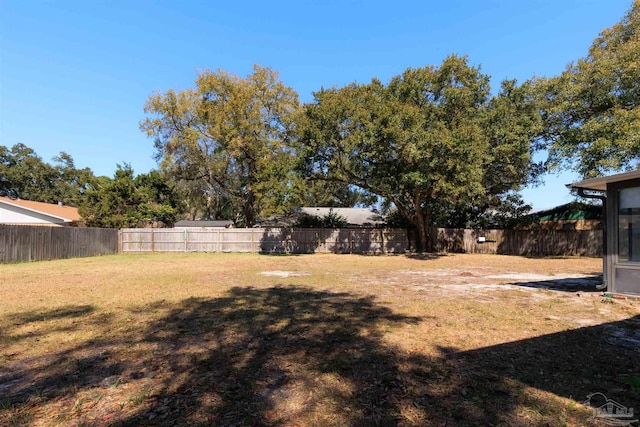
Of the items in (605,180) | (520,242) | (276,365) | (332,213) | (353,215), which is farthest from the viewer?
(353,215)

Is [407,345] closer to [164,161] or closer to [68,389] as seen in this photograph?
[68,389]

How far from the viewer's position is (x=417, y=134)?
15.8 metres

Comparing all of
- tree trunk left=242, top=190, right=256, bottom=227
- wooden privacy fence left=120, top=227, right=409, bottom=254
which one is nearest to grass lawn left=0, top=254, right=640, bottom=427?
wooden privacy fence left=120, top=227, right=409, bottom=254

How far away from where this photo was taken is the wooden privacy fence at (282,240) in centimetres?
2281

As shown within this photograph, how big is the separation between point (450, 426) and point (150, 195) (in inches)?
1152

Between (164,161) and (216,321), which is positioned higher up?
(164,161)

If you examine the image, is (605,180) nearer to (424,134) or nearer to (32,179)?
(424,134)

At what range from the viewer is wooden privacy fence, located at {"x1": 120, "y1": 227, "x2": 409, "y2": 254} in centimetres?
2281

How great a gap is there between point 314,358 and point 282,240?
1988cm

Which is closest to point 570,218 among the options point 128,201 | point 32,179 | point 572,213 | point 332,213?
point 572,213

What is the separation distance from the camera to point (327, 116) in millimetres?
17359

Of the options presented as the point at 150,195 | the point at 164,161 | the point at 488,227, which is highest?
the point at 164,161

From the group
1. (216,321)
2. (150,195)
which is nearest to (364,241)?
(150,195)

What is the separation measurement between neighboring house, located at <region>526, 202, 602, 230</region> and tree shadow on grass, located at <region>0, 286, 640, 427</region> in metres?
20.5
